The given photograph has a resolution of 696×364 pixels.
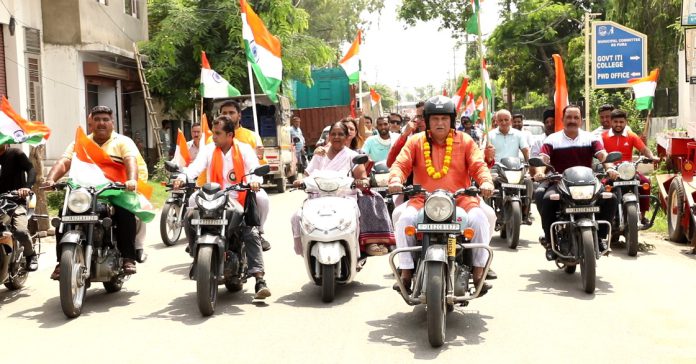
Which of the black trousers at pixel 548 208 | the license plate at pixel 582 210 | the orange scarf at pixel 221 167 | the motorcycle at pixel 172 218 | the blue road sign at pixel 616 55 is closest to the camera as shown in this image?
the license plate at pixel 582 210

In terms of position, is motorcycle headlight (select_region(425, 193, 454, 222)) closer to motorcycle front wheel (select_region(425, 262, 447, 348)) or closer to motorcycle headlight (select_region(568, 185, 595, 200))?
motorcycle front wheel (select_region(425, 262, 447, 348))

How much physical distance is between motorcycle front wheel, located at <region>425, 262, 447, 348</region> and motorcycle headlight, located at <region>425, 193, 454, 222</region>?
0.33m

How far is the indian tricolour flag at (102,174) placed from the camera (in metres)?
7.48

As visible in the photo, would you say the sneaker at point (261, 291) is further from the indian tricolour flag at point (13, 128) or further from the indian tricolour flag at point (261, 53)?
the indian tricolour flag at point (261, 53)

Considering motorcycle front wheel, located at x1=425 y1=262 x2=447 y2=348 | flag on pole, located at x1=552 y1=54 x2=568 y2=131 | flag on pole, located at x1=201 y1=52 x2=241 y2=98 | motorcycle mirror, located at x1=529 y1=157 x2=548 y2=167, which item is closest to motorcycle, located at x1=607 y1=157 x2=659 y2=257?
motorcycle mirror, located at x1=529 y1=157 x2=548 y2=167

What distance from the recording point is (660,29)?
2708cm

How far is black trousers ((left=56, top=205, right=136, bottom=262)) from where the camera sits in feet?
25.4

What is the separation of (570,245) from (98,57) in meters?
17.2

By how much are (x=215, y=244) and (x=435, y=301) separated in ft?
7.00

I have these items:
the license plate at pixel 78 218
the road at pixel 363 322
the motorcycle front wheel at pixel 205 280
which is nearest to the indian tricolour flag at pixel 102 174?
the license plate at pixel 78 218

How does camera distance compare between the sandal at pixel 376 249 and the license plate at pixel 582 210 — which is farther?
the sandal at pixel 376 249

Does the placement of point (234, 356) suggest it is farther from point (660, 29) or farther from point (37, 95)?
point (660, 29)

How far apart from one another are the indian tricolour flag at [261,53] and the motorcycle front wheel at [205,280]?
7703 millimetres

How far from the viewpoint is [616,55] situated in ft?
59.3
